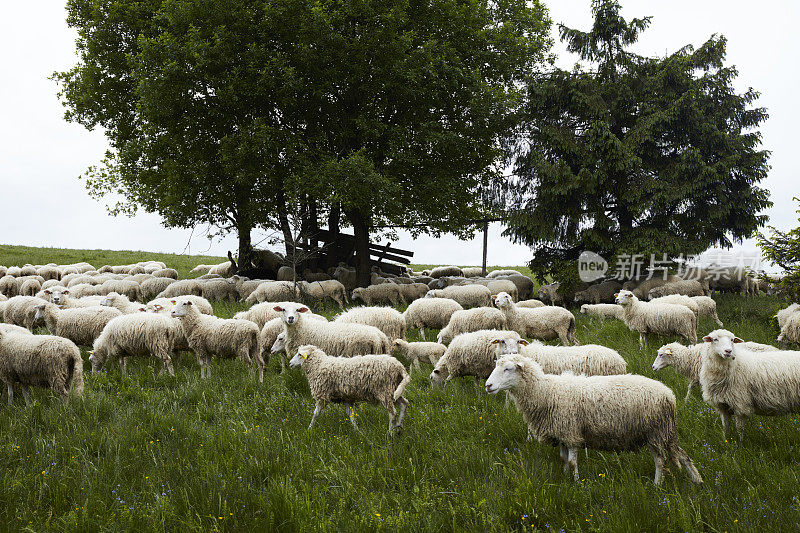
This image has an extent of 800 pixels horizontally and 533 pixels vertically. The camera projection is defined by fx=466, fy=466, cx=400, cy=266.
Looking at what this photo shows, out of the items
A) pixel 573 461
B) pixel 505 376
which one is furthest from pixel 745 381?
pixel 505 376

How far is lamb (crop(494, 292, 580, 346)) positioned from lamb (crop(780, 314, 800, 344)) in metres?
4.47

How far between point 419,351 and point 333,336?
1.82m

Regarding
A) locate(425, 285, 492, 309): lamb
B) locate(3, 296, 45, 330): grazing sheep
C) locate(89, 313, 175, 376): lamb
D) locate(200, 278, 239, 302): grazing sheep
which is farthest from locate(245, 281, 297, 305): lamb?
locate(89, 313, 175, 376): lamb

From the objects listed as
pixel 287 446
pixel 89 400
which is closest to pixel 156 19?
pixel 89 400

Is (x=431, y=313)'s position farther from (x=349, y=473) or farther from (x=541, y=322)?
(x=349, y=473)

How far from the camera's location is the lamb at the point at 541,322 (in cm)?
1052

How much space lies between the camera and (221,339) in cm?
862

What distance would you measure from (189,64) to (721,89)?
19.6 m

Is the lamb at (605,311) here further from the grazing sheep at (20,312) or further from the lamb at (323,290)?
the grazing sheep at (20,312)

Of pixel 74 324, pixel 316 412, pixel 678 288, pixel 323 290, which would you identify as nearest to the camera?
pixel 316 412

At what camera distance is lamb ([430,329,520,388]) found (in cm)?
743

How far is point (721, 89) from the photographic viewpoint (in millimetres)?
17656

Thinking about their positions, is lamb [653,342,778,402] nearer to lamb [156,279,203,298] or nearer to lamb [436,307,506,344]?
lamb [436,307,506,344]

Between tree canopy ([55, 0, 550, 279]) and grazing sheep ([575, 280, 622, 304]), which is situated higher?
tree canopy ([55, 0, 550, 279])
